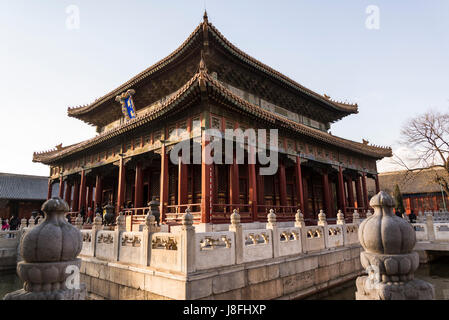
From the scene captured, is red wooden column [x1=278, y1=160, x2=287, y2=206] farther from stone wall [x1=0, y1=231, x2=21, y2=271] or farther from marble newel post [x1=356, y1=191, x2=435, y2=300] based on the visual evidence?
stone wall [x1=0, y1=231, x2=21, y2=271]

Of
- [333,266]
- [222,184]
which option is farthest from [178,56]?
[333,266]

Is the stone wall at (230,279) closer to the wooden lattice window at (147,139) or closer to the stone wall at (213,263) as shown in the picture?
the stone wall at (213,263)

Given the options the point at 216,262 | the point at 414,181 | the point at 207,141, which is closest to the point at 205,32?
the point at 207,141

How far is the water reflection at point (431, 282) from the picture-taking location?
8461 millimetres

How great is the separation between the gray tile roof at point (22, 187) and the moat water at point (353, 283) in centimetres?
1953

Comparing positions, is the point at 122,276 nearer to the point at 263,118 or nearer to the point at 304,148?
the point at 263,118

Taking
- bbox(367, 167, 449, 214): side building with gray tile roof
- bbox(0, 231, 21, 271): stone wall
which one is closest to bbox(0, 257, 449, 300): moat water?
bbox(0, 231, 21, 271): stone wall

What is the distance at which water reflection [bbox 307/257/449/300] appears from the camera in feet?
27.8

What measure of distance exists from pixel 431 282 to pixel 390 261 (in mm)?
9715

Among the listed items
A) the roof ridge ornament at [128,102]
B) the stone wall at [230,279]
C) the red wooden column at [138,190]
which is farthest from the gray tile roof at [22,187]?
the stone wall at [230,279]

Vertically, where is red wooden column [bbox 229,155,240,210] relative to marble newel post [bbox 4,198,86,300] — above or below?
above

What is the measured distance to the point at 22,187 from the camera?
3131 cm

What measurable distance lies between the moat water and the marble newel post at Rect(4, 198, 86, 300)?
22.8 ft
